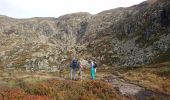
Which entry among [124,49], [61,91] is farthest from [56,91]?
[124,49]

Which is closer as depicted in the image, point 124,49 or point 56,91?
point 56,91

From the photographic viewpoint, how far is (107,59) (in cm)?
9112

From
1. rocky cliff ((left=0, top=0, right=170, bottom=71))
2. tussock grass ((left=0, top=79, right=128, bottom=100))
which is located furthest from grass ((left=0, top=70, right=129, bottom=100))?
rocky cliff ((left=0, top=0, right=170, bottom=71))

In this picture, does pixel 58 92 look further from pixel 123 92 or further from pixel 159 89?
pixel 159 89

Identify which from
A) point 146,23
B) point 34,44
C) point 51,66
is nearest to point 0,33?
point 34,44

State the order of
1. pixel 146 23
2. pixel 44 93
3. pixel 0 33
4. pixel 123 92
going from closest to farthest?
pixel 44 93
pixel 123 92
pixel 146 23
pixel 0 33

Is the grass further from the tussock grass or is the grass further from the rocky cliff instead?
the rocky cliff

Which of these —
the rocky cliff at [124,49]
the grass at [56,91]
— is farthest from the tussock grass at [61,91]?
the rocky cliff at [124,49]

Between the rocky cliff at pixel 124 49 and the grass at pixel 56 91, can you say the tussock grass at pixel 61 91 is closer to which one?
the grass at pixel 56 91

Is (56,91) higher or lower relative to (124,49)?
Result: higher

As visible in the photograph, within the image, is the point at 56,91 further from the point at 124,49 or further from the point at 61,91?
the point at 124,49

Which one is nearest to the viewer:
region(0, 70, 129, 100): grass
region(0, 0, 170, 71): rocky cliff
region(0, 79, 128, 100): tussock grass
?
region(0, 79, 128, 100): tussock grass

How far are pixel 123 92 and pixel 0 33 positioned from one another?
577 ft

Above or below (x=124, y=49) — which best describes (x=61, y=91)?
above
